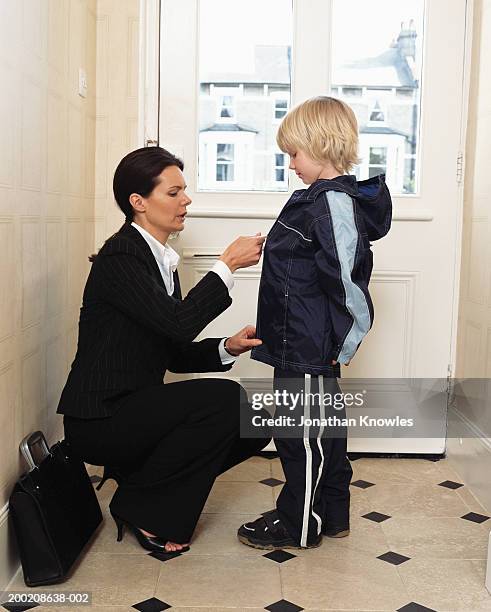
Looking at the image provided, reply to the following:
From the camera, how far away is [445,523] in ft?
9.04

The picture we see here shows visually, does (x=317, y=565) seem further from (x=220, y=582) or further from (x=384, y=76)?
(x=384, y=76)

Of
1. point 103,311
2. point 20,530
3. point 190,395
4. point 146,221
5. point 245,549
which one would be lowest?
point 245,549

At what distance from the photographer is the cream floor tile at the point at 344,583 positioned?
2.17 m

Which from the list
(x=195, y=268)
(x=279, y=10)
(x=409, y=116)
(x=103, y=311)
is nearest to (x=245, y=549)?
(x=103, y=311)

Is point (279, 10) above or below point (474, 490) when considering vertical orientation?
above

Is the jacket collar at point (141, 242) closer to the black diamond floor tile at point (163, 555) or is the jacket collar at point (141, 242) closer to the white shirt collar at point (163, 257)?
the white shirt collar at point (163, 257)

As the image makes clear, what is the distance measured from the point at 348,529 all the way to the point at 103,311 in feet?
3.28

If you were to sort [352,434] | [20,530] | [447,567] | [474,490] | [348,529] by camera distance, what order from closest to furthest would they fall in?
[20,530] → [447,567] → [348,529] → [474,490] → [352,434]

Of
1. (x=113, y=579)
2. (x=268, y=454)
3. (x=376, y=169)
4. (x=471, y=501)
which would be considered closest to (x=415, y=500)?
(x=471, y=501)

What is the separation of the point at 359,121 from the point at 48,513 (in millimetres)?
1932

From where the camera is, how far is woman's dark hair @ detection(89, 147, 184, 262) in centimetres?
251

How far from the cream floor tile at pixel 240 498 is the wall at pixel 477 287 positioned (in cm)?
75

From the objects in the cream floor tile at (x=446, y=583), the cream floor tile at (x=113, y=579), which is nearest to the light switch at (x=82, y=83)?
the cream floor tile at (x=113, y=579)

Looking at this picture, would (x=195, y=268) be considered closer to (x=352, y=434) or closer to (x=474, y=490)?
(x=352, y=434)
